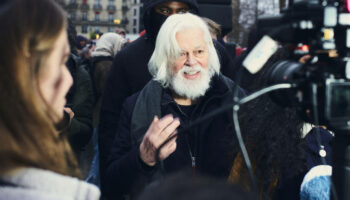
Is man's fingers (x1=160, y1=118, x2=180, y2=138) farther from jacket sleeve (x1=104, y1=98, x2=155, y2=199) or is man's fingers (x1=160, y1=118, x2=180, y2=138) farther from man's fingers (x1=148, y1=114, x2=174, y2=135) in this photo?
jacket sleeve (x1=104, y1=98, x2=155, y2=199)

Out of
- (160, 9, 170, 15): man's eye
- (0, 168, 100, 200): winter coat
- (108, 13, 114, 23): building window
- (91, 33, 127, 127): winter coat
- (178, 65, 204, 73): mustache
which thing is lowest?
(108, 13, 114, 23): building window

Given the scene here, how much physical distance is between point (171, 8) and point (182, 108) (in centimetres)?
104

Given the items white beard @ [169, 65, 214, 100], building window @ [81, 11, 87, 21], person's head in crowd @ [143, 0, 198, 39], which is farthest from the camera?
building window @ [81, 11, 87, 21]

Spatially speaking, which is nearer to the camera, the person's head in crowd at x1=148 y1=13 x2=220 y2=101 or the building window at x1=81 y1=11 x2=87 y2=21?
the person's head in crowd at x1=148 y1=13 x2=220 y2=101

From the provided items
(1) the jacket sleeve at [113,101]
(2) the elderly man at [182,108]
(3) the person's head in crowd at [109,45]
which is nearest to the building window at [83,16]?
(3) the person's head in crowd at [109,45]

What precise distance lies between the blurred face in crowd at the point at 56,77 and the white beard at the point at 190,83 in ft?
3.84

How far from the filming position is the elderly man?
2334 mm

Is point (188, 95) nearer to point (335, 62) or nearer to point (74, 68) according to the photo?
point (335, 62)

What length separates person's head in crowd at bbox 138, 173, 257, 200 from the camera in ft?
2.66

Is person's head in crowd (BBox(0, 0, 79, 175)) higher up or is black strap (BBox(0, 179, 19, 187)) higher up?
person's head in crowd (BBox(0, 0, 79, 175))

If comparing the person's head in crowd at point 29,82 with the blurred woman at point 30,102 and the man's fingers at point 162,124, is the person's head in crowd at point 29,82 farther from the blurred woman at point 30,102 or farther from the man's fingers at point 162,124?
the man's fingers at point 162,124

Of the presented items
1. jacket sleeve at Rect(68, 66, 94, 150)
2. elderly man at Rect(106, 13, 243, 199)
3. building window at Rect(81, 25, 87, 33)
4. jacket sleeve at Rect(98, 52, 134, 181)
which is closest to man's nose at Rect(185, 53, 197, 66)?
elderly man at Rect(106, 13, 243, 199)

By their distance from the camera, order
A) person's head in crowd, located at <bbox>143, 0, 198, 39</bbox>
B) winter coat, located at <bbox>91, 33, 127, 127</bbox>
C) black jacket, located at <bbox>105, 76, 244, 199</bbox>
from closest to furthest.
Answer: black jacket, located at <bbox>105, 76, 244, 199</bbox>
person's head in crowd, located at <bbox>143, 0, 198, 39</bbox>
winter coat, located at <bbox>91, 33, 127, 127</bbox>

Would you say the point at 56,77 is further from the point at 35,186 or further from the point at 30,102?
the point at 35,186
